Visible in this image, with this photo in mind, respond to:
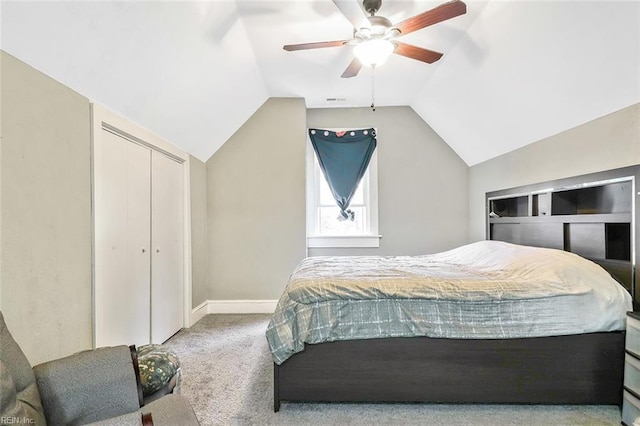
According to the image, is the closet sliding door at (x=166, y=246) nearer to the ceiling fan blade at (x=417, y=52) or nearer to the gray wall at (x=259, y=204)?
the gray wall at (x=259, y=204)

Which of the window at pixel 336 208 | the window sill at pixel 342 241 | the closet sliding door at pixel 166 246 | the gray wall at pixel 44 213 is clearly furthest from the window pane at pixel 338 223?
the gray wall at pixel 44 213

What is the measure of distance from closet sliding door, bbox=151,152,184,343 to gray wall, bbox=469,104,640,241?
351 cm

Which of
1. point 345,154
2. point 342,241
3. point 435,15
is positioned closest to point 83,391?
point 435,15

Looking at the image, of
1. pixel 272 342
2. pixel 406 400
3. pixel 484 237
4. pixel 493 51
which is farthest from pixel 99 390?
pixel 484 237

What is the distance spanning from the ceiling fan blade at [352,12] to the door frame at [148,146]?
1.67 m

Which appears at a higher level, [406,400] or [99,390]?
[99,390]

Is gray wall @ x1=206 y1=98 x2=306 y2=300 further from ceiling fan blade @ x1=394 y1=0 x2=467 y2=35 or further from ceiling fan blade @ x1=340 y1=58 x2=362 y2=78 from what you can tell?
ceiling fan blade @ x1=394 y1=0 x2=467 y2=35

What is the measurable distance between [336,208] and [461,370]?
2.87 metres

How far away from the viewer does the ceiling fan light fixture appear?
6.68 ft

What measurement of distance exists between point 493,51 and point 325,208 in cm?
269

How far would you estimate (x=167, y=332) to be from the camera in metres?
3.10

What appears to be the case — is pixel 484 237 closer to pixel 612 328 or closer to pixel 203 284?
pixel 612 328

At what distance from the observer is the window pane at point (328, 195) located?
14.8 ft

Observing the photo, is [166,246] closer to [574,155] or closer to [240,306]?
[240,306]
